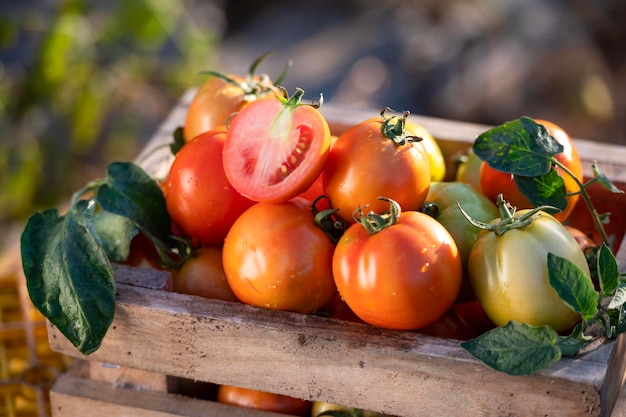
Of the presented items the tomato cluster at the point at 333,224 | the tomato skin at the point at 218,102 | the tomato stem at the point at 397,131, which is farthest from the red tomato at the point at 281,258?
the tomato skin at the point at 218,102

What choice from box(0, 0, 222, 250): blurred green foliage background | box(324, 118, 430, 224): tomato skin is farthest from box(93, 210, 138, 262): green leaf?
box(0, 0, 222, 250): blurred green foliage background

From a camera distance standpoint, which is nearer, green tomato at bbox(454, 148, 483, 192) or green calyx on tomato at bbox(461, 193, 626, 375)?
green calyx on tomato at bbox(461, 193, 626, 375)

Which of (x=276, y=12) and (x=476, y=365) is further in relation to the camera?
(x=276, y=12)

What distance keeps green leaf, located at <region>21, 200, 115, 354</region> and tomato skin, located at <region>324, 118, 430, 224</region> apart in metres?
0.34

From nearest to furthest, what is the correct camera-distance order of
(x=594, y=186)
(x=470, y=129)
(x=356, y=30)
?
(x=594, y=186) < (x=470, y=129) < (x=356, y=30)

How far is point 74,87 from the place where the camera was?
10.1 feet

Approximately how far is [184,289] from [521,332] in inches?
19.9

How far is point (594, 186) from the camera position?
1444 mm

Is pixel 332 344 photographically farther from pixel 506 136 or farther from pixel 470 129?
pixel 470 129

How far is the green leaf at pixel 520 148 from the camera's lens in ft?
3.96

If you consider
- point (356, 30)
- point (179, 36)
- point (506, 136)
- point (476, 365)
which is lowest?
point (356, 30)

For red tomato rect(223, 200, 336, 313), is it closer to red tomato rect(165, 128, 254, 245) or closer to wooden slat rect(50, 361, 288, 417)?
red tomato rect(165, 128, 254, 245)

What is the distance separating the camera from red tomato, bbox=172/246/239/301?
122 centimetres

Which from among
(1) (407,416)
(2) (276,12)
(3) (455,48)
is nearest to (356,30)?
(2) (276,12)
